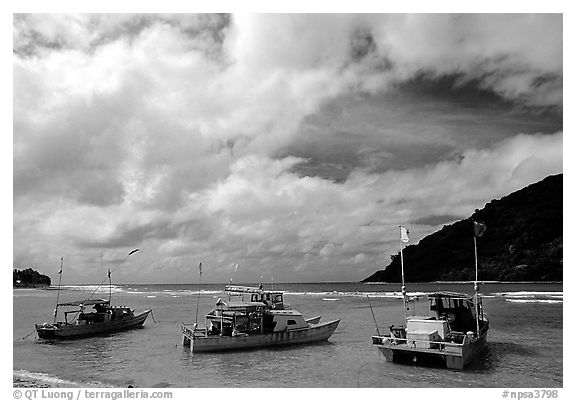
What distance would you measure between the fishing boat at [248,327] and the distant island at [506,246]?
3799 centimetres

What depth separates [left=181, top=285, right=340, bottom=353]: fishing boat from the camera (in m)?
21.5

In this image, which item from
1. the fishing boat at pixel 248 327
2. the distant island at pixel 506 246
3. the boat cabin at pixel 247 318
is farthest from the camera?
the distant island at pixel 506 246

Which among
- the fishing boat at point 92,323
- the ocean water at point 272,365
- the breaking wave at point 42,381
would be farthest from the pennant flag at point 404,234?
the fishing boat at point 92,323

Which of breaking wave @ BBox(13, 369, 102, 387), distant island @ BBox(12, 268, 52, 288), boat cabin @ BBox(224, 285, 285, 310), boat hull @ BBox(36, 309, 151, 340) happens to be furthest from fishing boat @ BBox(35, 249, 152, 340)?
distant island @ BBox(12, 268, 52, 288)

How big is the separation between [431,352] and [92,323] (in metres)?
21.1

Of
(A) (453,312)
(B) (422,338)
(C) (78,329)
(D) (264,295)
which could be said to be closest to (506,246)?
(A) (453,312)

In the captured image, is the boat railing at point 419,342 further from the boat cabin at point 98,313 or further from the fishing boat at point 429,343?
the boat cabin at point 98,313

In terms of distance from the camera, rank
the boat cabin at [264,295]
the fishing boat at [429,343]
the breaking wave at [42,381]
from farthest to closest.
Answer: the boat cabin at [264,295], the fishing boat at [429,343], the breaking wave at [42,381]

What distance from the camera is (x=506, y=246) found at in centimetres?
9325

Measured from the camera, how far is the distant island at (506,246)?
73.6 metres

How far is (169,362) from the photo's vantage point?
1991 cm
